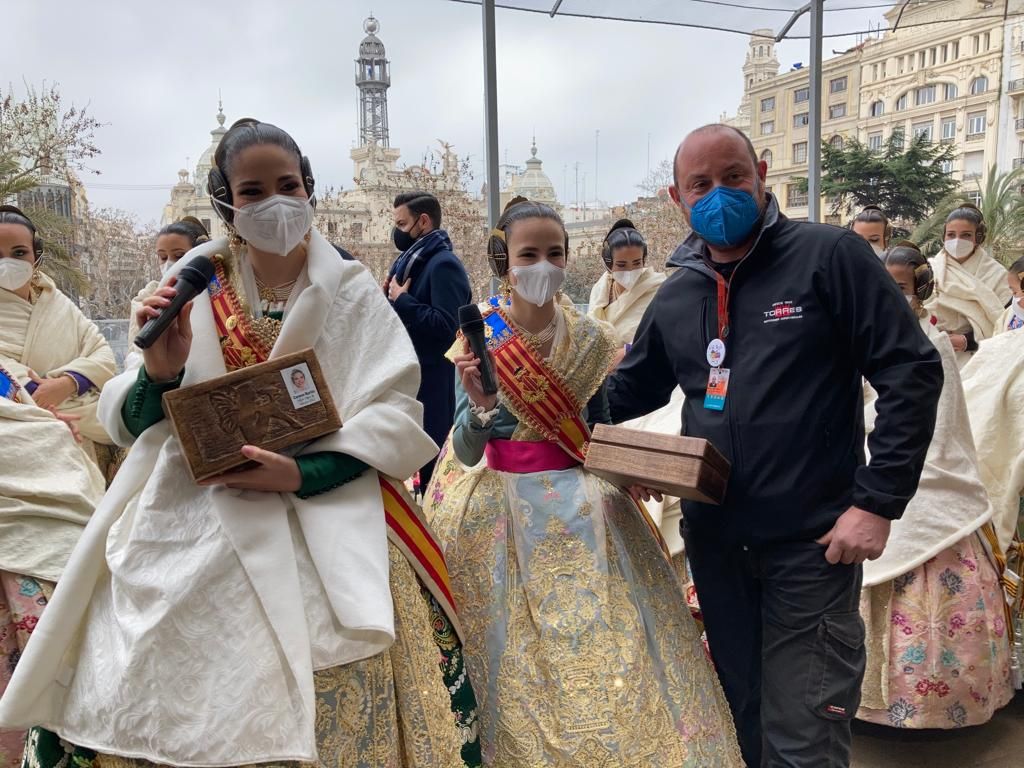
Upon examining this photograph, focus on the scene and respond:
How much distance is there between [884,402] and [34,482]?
308cm

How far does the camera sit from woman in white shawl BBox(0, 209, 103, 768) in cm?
306

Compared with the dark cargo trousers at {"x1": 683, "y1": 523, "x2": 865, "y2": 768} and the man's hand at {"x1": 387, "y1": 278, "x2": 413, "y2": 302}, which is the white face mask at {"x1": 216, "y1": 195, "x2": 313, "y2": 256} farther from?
the man's hand at {"x1": 387, "y1": 278, "x2": 413, "y2": 302}

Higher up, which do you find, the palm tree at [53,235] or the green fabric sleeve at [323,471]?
the palm tree at [53,235]

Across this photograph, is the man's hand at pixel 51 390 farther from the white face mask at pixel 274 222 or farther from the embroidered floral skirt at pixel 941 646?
the embroidered floral skirt at pixel 941 646

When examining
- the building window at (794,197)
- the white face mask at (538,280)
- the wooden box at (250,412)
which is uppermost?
the building window at (794,197)

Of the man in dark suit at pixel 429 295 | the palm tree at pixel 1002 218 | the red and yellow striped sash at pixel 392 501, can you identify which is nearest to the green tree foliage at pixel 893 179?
the palm tree at pixel 1002 218

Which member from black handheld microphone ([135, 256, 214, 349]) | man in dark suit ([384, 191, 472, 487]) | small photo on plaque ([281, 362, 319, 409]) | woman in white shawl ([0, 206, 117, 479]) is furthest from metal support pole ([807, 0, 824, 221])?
black handheld microphone ([135, 256, 214, 349])

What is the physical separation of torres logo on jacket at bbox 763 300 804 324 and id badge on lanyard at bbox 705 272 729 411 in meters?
0.13

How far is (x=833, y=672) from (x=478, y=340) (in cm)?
129

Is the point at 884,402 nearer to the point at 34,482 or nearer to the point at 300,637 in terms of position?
the point at 300,637

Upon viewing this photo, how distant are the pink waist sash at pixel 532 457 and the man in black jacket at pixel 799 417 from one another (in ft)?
1.60

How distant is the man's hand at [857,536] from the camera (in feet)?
6.84

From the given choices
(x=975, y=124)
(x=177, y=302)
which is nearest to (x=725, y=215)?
(x=177, y=302)

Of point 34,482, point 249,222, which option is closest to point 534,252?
point 249,222
